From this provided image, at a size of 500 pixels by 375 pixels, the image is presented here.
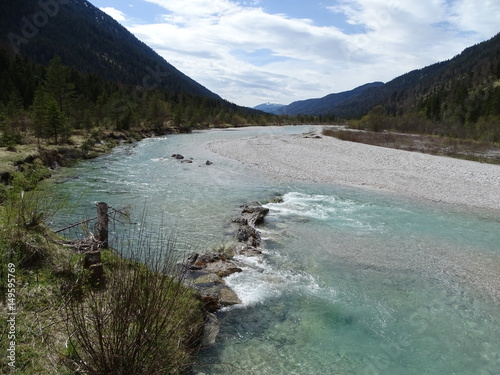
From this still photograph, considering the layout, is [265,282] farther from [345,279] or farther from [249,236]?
[249,236]

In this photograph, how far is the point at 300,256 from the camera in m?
12.2

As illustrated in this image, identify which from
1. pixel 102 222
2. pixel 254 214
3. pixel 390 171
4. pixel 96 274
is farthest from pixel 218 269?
pixel 390 171

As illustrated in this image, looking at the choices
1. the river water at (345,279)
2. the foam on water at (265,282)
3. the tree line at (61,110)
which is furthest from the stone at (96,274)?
the tree line at (61,110)

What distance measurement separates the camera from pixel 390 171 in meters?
29.7

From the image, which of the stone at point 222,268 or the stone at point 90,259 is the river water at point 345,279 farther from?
the stone at point 90,259

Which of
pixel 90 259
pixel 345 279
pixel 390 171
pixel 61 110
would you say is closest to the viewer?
pixel 90 259

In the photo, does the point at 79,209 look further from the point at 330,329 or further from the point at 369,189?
the point at 369,189

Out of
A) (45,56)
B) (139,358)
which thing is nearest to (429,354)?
(139,358)

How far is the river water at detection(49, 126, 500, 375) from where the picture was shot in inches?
282

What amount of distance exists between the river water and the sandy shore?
3231 mm

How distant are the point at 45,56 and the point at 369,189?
189 meters

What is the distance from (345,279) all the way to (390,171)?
21.7 meters

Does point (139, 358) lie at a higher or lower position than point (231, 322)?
higher

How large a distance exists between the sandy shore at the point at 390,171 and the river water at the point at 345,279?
3.23 meters
